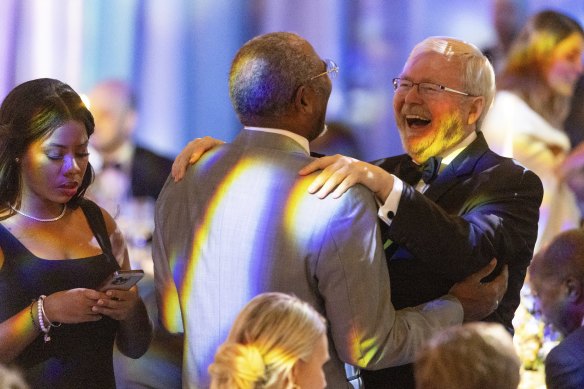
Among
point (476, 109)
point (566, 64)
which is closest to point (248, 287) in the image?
point (476, 109)

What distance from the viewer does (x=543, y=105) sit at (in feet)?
16.5

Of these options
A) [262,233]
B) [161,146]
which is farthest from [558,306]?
[161,146]

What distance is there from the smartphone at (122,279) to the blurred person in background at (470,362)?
3.18 feet

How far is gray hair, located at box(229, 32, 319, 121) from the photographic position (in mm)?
2664

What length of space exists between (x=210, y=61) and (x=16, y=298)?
2.37 m

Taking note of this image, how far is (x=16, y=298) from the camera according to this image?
293 centimetres

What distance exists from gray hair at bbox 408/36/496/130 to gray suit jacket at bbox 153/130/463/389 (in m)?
0.75

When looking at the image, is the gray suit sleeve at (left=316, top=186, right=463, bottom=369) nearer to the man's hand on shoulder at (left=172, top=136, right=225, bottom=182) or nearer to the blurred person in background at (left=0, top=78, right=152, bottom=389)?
the man's hand on shoulder at (left=172, top=136, right=225, bottom=182)

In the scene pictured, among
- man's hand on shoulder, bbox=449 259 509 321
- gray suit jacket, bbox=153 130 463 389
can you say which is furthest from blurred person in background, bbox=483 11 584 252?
gray suit jacket, bbox=153 130 463 389

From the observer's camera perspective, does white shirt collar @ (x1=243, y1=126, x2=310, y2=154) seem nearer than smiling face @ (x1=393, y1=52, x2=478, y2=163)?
Yes

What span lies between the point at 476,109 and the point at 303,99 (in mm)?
763

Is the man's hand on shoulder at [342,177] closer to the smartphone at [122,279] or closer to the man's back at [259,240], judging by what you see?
the man's back at [259,240]

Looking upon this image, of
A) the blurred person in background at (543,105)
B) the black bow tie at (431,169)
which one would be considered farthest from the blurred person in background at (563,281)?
the blurred person in background at (543,105)

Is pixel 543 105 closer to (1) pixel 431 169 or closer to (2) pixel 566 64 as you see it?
(2) pixel 566 64
